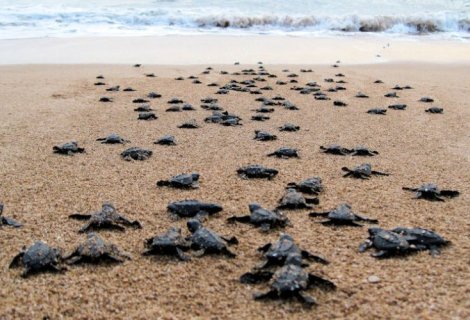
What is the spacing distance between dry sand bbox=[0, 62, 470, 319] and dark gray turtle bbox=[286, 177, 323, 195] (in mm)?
82

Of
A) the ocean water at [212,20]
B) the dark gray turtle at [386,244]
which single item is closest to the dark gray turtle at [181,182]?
the dark gray turtle at [386,244]

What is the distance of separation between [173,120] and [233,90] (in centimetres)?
223

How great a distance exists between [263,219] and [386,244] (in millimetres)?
748

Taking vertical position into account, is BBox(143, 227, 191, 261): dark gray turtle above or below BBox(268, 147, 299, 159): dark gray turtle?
below

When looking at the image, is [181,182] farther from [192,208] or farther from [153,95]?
[153,95]

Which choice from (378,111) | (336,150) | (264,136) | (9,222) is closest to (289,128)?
(264,136)

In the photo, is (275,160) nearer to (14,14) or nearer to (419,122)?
(419,122)

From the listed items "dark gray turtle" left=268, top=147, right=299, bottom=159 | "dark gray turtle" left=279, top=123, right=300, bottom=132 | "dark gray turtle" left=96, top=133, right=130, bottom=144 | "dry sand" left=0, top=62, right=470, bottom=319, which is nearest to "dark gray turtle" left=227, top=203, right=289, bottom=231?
"dry sand" left=0, top=62, right=470, bottom=319

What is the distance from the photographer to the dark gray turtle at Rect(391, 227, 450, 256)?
2.93 m

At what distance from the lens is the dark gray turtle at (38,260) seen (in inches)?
105

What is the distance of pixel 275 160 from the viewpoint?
471 centimetres

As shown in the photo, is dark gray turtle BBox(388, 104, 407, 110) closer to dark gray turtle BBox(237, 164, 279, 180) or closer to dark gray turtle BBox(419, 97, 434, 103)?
dark gray turtle BBox(419, 97, 434, 103)

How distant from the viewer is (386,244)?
2885 mm

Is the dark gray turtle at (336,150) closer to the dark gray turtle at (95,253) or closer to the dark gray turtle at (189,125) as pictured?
the dark gray turtle at (189,125)
